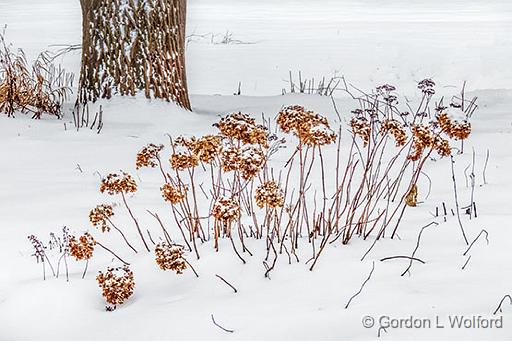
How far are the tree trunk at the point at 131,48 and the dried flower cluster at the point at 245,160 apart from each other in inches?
126

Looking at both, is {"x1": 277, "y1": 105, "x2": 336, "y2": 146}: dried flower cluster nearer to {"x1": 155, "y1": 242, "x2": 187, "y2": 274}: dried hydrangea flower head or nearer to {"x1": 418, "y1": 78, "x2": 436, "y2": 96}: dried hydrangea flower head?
{"x1": 155, "y1": 242, "x2": 187, "y2": 274}: dried hydrangea flower head

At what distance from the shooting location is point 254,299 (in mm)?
2338

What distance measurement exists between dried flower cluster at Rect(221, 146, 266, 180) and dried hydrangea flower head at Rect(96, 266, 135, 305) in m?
0.51

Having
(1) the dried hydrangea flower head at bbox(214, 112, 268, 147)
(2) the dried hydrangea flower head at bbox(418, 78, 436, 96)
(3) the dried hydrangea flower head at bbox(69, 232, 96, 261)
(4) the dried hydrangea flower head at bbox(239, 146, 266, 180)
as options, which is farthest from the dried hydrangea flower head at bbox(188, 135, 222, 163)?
(2) the dried hydrangea flower head at bbox(418, 78, 436, 96)

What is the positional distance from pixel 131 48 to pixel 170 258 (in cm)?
336

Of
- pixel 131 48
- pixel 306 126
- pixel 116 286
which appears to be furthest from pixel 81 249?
pixel 131 48

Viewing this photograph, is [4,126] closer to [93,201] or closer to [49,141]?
[49,141]

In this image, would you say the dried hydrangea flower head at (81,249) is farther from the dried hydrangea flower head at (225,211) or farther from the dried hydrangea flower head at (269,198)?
the dried hydrangea flower head at (269,198)

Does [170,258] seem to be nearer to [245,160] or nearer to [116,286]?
[116,286]

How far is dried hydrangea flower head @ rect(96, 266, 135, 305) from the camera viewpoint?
237 centimetres

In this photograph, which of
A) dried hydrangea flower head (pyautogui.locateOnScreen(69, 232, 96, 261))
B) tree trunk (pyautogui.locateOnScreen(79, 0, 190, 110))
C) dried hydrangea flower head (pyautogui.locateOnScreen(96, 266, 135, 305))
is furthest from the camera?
tree trunk (pyautogui.locateOnScreen(79, 0, 190, 110))

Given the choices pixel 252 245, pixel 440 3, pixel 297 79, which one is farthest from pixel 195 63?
pixel 440 3

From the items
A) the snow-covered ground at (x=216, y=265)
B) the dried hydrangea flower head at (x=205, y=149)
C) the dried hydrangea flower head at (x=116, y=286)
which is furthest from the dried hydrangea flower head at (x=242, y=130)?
the dried hydrangea flower head at (x=116, y=286)

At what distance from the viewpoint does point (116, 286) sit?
2.38 metres
